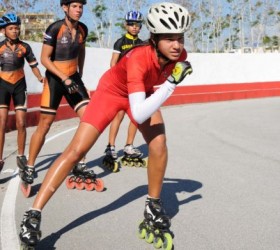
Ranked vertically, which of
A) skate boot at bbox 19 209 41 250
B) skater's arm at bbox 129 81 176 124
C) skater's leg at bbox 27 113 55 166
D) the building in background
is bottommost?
skate boot at bbox 19 209 41 250

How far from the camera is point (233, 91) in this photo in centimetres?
2631

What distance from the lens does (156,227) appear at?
4.20m

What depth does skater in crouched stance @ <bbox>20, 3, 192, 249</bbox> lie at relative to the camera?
12.3 ft

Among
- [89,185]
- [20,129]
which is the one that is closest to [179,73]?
[89,185]

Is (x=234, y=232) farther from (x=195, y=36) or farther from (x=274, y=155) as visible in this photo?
(x=195, y=36)

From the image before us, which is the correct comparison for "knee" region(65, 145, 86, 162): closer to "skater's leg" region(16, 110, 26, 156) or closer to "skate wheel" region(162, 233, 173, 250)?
"skate wheel" region(162, 233, 173, 250)

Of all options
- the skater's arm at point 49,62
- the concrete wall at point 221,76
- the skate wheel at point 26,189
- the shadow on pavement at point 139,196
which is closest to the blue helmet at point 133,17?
the skater's arm at point 49,62

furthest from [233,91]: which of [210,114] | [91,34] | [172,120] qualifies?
[91,34]

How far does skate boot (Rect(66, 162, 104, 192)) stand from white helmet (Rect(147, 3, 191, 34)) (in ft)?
8.86

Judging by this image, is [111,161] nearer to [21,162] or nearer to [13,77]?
[21,162]

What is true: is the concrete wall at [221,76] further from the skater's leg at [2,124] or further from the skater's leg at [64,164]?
the skater's leg at [64,164]

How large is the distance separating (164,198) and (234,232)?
1346 millimetres

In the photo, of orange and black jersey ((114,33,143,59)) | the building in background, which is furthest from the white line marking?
the building in background

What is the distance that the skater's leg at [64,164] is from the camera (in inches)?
159
